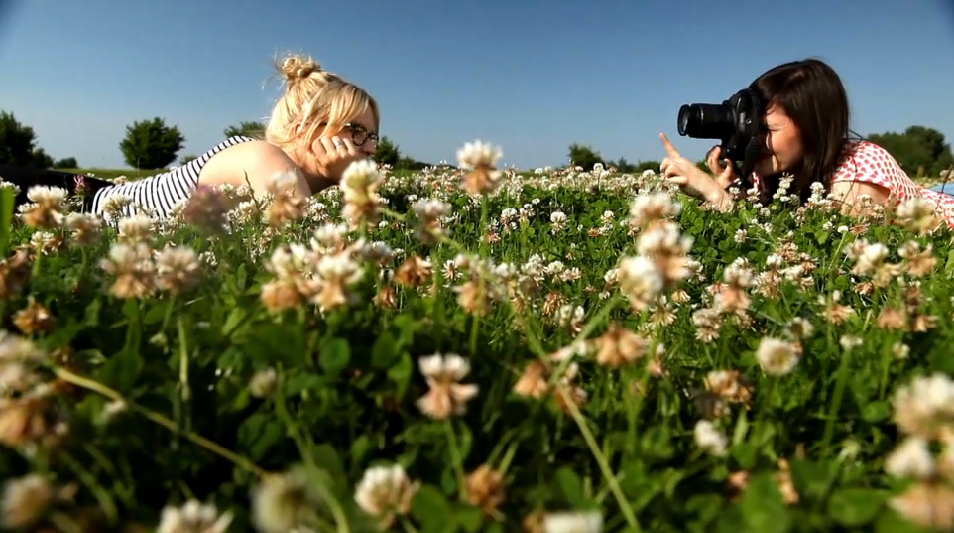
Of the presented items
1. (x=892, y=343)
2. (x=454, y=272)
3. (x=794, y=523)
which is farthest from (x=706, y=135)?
(x=794, y=523)

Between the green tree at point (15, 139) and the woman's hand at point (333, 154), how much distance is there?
25979mm

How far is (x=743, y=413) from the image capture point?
0.89 meters

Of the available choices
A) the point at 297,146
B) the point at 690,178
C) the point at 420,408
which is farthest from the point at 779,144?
the point at 420,408

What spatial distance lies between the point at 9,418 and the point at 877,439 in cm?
98

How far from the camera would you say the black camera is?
351 cm

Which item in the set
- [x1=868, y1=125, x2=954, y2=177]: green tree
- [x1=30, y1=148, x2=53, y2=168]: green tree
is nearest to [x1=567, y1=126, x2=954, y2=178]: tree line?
[x1=868, y1=125, x2=954, y2=177]: green tree

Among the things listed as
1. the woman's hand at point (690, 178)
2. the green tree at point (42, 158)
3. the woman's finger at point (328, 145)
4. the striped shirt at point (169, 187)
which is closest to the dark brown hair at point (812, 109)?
the woman's hand at point (690, 178)

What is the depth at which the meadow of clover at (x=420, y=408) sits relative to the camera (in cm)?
66

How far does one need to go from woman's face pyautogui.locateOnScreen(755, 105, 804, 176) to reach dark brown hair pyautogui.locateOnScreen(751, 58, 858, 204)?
0.03m

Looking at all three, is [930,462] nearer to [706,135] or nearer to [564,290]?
[564,290]

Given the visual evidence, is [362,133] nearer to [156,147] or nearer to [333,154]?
[333,154]

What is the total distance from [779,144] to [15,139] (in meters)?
29.1

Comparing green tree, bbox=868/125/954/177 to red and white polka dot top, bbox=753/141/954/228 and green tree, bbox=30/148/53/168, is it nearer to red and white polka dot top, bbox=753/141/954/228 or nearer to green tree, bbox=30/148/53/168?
red and white polka dot top, bbox=753/141/954/228

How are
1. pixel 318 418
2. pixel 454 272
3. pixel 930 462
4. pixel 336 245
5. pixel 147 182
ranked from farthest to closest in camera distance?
pixel 147 182 → pixel 454 272 → pixel 336 245 → pixel 318 418 → pixel 930 462
